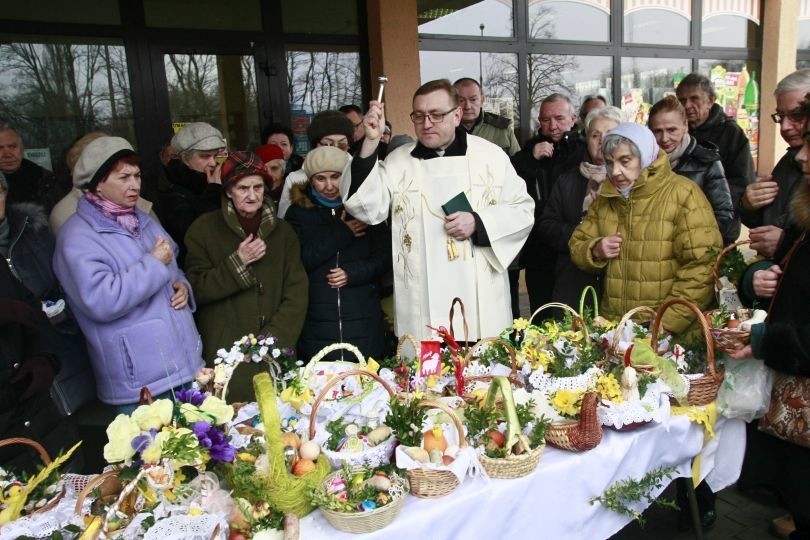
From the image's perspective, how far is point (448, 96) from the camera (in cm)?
287

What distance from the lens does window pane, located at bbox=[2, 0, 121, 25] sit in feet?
15.2

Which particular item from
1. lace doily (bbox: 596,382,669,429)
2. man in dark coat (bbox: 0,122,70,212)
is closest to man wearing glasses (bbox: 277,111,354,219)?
man in dark coat (bbox: 0,122,70,212)

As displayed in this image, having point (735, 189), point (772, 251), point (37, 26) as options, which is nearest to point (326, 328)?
point (772, 251)

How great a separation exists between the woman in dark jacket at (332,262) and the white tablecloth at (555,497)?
4.89ft

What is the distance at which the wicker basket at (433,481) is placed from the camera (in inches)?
67.3

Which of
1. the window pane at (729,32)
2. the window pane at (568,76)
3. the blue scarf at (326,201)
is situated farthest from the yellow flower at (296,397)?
the window pane at (729,32)

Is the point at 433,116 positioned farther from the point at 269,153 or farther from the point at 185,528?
the point at 185,528

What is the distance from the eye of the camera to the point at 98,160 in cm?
250

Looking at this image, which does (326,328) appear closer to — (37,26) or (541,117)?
(541,117)

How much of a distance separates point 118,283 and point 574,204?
2489mm

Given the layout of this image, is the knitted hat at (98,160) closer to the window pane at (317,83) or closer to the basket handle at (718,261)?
the basket handle at (718,261)

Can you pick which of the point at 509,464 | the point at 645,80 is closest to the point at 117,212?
the point at 509,464

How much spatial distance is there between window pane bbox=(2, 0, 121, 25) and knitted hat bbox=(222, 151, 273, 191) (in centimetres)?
298

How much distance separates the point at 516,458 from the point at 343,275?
1.59 m
